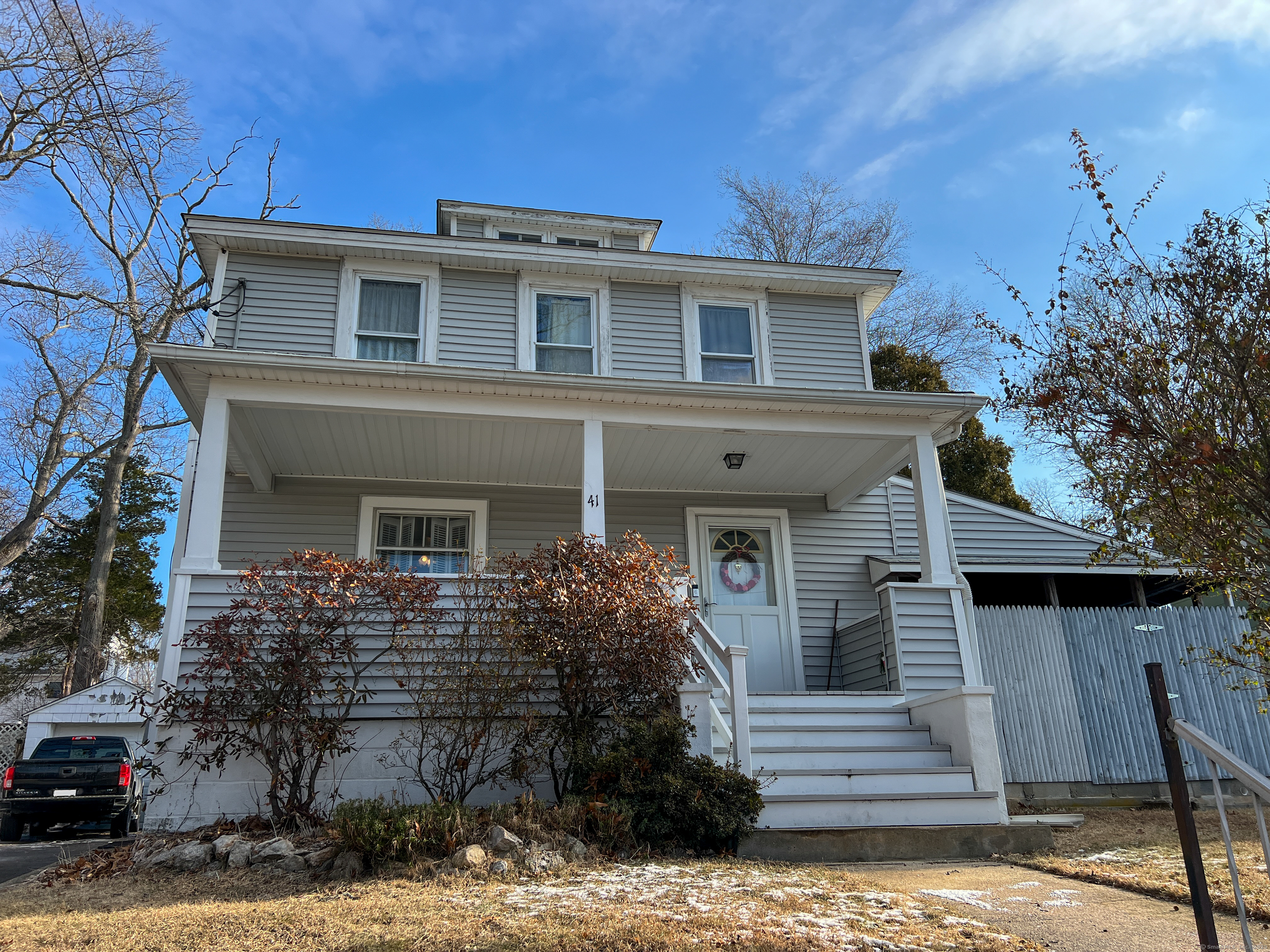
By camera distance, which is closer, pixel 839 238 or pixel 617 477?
pixel 617 477

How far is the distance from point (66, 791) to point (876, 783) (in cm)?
959

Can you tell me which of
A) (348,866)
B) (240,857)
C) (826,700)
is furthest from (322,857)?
Result: (826,700)

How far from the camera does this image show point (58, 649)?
2186 cm

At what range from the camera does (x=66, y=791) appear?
35.6 feet

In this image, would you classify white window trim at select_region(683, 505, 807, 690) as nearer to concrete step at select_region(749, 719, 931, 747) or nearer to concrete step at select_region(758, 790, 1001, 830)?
concrete step at select_region(749, 719, 931, 747)

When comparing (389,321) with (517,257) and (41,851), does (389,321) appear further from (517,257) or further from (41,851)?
(41,851)

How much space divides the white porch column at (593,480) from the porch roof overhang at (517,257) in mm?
2676

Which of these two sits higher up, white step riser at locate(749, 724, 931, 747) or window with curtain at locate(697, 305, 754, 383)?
window with curtain at locate(697, 305, 754, 383)

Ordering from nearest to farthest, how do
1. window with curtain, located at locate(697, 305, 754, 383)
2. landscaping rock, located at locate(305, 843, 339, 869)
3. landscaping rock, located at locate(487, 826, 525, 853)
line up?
1. landscaping rock, located at locate(487, 826, 525, 853)
2. landscaping rock, located at locate(305, 843, 339, 869)
3. window with curtain, located at locate(697, 305, 754, 383)

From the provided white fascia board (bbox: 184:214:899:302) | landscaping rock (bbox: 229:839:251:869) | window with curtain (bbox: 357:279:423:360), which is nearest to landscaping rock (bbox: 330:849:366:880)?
landscaping rock (bbox: 229:839:251:869)

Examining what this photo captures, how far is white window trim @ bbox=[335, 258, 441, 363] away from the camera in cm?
1027

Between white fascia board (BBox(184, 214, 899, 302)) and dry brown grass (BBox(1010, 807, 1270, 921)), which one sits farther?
white fascia board (BBox(184, 214, 899, 302))

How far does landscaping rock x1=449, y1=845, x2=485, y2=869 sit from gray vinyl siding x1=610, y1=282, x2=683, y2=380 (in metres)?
6.25

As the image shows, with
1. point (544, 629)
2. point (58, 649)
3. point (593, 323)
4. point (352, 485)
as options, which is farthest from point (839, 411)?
point (58, 649)
